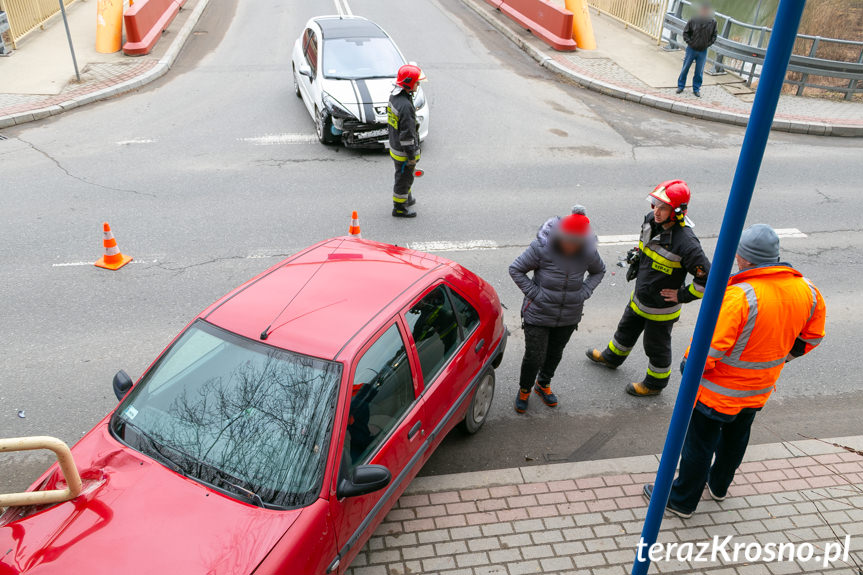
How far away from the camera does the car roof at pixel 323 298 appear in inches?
159

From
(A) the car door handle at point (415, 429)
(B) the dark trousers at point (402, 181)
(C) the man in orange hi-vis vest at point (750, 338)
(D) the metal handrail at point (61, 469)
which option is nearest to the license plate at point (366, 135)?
(B) the dark trousers at point (402, 181)

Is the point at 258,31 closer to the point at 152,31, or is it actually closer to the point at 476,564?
the point at 152,31

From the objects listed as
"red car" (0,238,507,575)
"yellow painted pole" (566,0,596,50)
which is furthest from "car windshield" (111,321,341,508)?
"yellow painted pole" (566,0,596,50)

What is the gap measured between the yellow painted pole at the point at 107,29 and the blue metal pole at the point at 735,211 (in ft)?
55.1

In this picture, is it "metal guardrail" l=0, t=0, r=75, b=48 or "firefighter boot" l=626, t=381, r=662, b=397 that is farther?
"metal guardrail" l=0, t=0, r=75, b=48

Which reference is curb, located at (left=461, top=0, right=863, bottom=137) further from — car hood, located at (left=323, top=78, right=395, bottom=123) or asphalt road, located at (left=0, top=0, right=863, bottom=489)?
car hood, located at (left=323, top=78, right=395, bottom=123)

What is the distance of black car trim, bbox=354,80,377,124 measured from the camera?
11023mm

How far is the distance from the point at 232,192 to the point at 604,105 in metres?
8.65

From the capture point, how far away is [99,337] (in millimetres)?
6484

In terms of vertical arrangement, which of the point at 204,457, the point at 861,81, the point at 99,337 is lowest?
the point at 99,337

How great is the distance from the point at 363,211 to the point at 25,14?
42.2 feet

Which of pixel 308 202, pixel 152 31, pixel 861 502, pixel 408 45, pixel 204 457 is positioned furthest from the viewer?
pixel 408 45

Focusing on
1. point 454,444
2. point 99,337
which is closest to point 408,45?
point 99,337

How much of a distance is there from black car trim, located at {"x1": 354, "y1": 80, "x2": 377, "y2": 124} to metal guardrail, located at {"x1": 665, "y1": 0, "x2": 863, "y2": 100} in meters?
7.58
